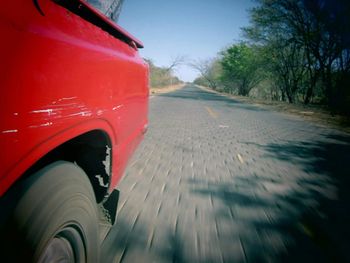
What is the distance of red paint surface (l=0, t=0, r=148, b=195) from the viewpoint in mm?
825

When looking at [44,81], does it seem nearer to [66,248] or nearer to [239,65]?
[66,248]

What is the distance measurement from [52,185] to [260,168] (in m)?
3.90

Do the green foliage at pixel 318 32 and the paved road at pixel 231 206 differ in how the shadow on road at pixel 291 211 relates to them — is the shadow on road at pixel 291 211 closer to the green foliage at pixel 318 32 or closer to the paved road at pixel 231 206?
the paved road at pixel 231 206

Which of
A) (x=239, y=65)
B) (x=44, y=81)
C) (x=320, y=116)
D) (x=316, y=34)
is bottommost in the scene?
(x=320, y=116)

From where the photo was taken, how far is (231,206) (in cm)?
286

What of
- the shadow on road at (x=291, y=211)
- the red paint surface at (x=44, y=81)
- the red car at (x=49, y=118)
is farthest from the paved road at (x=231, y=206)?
the red paint surface at (x=44, y=81)

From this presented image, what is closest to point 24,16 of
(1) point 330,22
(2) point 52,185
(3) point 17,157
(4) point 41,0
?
(4) point 41,0

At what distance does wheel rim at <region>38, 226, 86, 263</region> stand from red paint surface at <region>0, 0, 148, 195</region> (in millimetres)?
439

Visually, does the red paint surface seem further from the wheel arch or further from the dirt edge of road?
the dirt edge of road

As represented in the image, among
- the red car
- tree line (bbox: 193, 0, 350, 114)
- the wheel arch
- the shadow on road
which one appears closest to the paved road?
the shadow on road

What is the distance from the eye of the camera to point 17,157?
2.84 feet

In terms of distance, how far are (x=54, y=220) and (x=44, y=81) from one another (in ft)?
2.01

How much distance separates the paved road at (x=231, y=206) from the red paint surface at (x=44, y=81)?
1.30 meters

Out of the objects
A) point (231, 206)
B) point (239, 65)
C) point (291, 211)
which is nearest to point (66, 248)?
point (231, 206)
